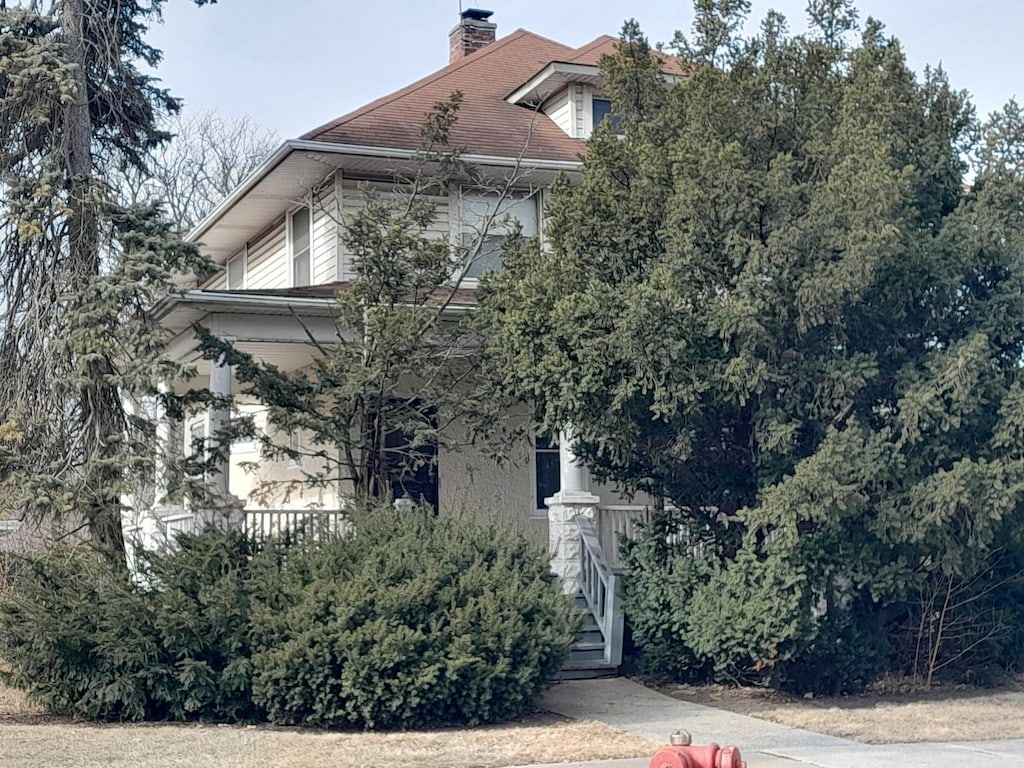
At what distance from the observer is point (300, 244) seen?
1842 cm

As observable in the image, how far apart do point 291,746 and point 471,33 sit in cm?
1630

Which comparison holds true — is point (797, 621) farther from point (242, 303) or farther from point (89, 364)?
point (89, 364)

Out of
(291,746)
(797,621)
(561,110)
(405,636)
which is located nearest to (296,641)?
(405,636)

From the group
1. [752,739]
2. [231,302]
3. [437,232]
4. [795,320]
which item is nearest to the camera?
[752,739]

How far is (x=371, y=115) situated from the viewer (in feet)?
57.9

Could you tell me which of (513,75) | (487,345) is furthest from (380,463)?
(513,75)

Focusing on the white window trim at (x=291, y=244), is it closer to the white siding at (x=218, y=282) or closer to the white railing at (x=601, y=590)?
the white siding at (x=218, y=282)

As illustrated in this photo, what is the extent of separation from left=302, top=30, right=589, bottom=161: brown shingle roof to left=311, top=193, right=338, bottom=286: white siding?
102 cm

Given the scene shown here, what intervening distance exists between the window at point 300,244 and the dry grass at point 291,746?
340 inches

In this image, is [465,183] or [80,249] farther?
[465,183]

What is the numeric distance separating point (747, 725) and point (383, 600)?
3292 millimetres

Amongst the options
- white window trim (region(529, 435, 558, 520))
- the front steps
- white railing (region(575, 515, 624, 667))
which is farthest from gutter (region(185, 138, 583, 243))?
the front steps

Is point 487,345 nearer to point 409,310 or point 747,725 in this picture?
point 409,310

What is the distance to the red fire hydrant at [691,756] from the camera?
555cm
